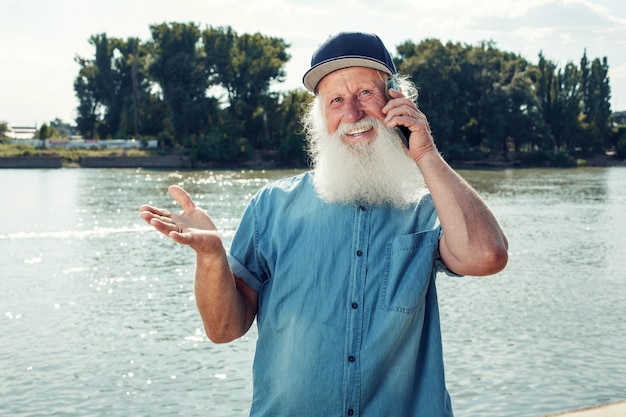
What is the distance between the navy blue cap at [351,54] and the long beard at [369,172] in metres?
0.16

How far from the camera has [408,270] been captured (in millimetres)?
2213

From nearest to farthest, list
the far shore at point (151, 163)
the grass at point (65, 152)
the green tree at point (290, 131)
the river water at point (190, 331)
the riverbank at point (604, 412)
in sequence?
the riverbank at point (604, 412) < the river water at point (190, 331) < the far shore at point (151, 163) < the grass at point (65, 152) < the green tree at point (290, 131)

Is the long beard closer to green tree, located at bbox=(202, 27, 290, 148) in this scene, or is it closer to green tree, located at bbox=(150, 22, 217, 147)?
green tree, located at bbox=(150, 22, 217, 147)

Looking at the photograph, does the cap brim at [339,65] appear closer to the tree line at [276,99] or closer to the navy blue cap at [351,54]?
the navy blue cap at [351,54]

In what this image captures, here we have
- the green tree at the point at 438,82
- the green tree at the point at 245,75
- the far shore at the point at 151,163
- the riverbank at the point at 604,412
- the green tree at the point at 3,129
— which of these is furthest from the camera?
the green tree at the point at 3,129

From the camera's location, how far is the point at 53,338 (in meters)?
9.84

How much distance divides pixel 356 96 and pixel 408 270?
524 mm

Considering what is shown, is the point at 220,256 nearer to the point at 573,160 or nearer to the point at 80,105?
the point at 573,160

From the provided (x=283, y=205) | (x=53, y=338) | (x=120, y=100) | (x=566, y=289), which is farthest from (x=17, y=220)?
(x=120, y=100)

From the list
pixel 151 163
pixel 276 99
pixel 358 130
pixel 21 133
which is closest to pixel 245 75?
pixel 276 99

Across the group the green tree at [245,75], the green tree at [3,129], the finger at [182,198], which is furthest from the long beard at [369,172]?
the green tree at [3,129]

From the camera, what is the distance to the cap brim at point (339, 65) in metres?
2.29

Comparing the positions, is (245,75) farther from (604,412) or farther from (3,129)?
(604,412)

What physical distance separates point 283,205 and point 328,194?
0.43 feet
